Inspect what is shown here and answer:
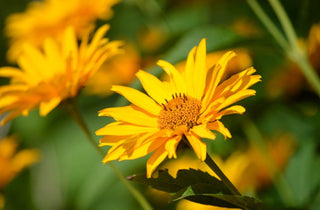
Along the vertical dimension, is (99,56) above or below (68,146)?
below

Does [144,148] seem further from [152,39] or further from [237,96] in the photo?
Answer: [152,39]

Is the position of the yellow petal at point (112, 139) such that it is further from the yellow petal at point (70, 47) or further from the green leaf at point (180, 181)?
the yellow petal at point (70, 47)

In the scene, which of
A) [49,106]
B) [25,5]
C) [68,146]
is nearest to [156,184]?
[49,106]

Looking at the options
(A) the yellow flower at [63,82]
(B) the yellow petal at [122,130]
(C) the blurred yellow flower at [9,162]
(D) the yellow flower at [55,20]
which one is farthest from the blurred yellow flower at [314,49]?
(C) the blurred yellow flower at [9,162]

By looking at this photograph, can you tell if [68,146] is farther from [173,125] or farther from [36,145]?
[173,125]

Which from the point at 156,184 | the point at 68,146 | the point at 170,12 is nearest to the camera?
the point at 156,184

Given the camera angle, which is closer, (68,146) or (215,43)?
(215,43)
